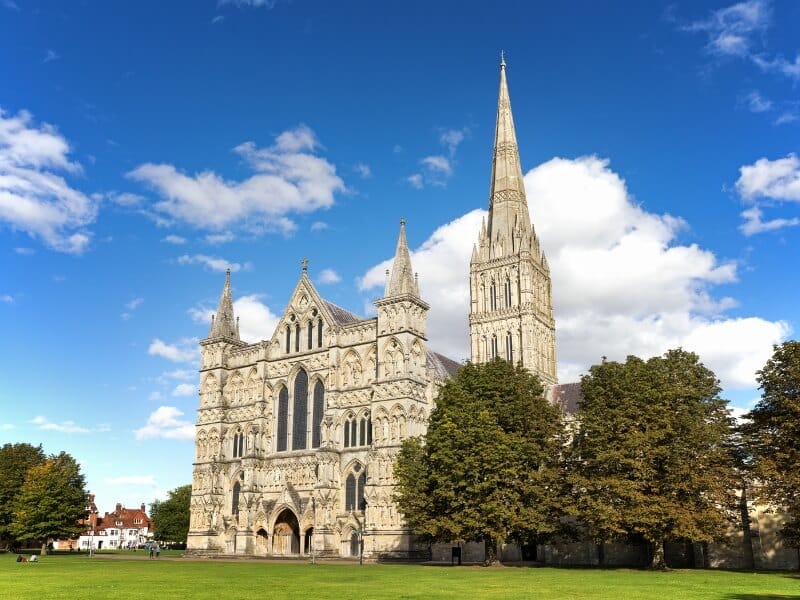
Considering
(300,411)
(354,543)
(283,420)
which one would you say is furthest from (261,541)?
(300,411)

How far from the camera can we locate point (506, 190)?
328 feet

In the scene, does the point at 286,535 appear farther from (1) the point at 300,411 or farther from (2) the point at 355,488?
(1) the point at 300,411

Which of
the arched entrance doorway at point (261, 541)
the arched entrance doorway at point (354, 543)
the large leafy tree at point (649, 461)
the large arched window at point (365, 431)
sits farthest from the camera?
the arched entrance doorway at point (261, 541)

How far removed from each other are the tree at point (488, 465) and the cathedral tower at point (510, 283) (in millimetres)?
38728

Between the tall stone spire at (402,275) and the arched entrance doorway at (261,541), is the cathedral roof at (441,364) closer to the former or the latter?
the tall stone spire at (402,275)

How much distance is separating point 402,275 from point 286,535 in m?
25.7

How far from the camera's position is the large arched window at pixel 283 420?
70.4 m

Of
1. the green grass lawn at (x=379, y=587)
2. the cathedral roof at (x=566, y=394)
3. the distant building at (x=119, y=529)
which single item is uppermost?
the cathedral roof at (x=566, y=394)

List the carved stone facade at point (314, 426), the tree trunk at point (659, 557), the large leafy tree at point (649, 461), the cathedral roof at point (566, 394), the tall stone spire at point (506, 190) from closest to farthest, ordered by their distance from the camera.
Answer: the large leafy tree at point (649, 461) < the tree trunk at point (659, 557) < the carved stone facade at point (314, 426) < the cathedral roof at point (566, 394) < the tall stone spire at point (506, 190)

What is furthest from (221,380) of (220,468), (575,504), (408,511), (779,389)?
(779,389)

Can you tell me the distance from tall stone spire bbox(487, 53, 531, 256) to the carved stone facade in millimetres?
26136

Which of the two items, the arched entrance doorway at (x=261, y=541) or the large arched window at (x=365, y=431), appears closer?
the large arched window at (x=365, y=431)

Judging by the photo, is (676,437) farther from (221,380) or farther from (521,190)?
(521,190)

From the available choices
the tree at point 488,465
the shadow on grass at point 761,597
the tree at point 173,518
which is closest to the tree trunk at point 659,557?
the tree at point 488,465
